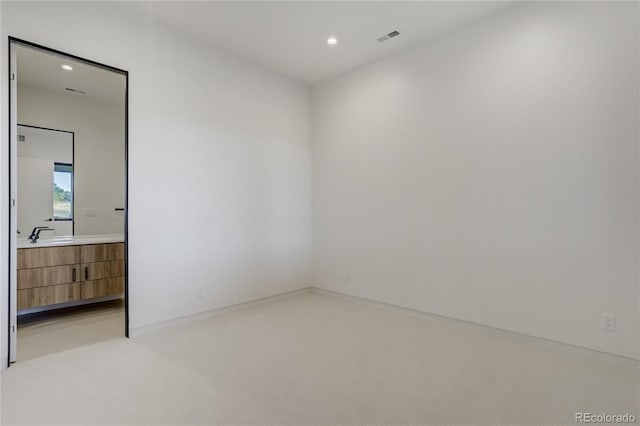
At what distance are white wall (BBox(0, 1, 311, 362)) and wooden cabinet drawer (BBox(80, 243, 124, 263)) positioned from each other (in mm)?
1214

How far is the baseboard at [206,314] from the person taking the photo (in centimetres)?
314

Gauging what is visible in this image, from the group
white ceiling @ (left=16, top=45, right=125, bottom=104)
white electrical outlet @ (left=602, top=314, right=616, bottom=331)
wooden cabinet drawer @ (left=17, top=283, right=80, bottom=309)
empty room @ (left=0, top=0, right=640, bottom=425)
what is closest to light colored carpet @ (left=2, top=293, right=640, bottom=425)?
empty room @ (left=0, top=0, right=640, bottom=425)

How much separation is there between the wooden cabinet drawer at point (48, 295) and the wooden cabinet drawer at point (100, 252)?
33 centimetres

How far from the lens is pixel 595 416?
72.9 inches

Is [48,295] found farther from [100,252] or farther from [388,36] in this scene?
[388,36]

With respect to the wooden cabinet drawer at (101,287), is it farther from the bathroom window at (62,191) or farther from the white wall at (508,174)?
the white wall at (508,174)

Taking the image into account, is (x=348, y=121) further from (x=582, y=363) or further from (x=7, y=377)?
(x=7, y=377)

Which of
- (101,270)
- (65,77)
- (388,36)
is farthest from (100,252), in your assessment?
(388,36)

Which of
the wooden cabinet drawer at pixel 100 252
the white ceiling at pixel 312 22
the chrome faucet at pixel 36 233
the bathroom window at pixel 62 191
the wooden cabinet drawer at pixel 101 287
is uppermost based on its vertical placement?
the white ceiling at pixel 312 22

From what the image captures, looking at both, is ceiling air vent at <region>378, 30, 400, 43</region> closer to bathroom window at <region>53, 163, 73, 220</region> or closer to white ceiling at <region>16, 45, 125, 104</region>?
white ceiling at <region>16, 45, 125, 104</region>

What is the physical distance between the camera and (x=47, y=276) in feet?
11.5

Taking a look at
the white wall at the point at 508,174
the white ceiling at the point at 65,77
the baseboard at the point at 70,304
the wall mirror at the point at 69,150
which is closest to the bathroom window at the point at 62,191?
the wall mirror at the point at 69,150

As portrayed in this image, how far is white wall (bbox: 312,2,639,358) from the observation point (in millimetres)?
2545

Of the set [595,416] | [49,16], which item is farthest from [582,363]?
[49,16]
